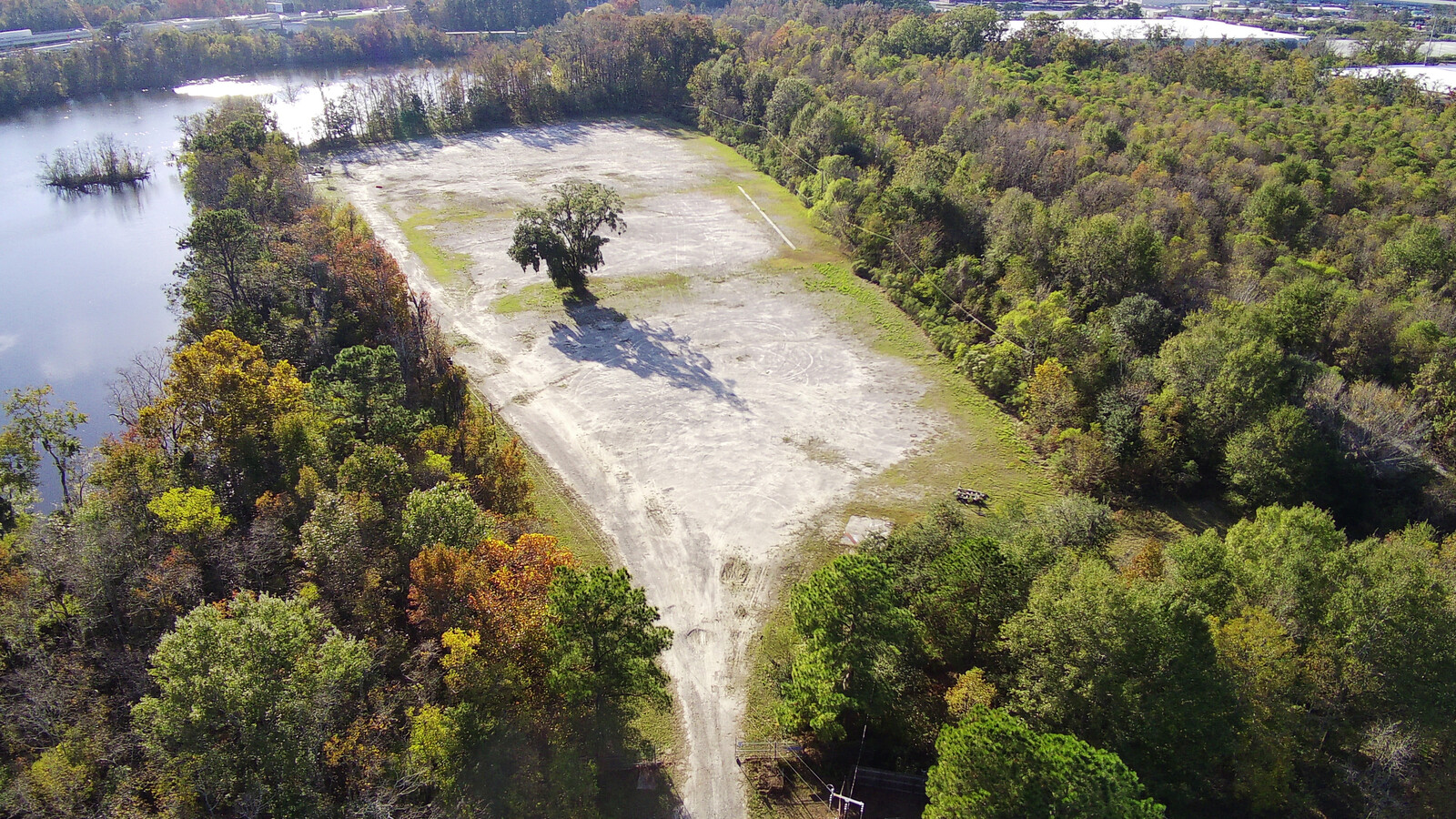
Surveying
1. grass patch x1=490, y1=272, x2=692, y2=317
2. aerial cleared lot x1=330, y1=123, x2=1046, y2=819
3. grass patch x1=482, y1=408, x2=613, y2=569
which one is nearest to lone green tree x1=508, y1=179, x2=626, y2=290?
grass patch x1=490, y1=272, x2=692, y2=317

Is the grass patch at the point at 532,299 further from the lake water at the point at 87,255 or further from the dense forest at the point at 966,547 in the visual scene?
the lake water at the point at 87,255

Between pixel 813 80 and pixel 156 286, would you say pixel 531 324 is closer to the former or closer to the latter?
pixel 156 286


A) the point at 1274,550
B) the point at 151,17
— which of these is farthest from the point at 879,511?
the point at 151,17

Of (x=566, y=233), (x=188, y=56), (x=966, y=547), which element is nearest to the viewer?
(x=966, y=547)

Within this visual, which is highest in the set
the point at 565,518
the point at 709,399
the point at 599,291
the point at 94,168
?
the point at 94,168

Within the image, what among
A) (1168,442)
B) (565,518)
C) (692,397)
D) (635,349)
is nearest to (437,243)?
(635,349)

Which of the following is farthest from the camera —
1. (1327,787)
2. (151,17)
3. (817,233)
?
(151,17)

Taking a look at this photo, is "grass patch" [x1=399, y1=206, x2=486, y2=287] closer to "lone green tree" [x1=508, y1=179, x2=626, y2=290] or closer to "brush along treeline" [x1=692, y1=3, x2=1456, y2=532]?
"lone green tree" [x1=508, y1=179, x2=626, y2=290]

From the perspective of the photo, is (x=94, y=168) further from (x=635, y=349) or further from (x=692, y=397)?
(x=692, y=397)

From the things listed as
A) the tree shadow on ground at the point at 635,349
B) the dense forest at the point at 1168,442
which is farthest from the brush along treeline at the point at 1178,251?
the tree shadow on ground at the point at 635,349
